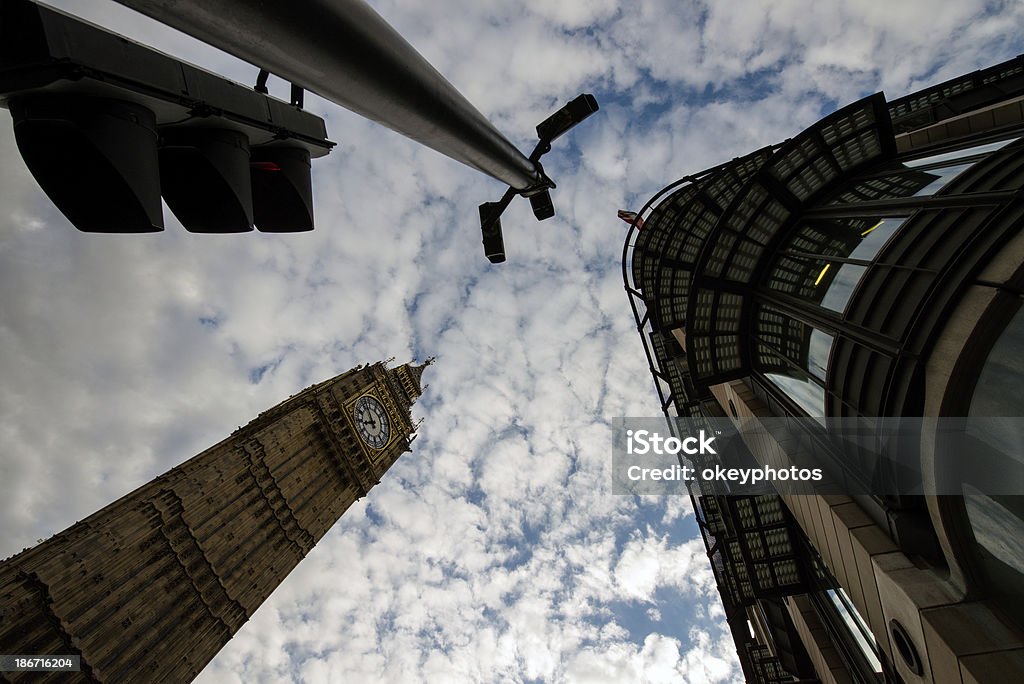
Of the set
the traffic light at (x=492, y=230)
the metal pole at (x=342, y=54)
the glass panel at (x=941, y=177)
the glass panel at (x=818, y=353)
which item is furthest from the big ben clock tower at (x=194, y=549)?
the glass panel at (x=941, y=177)

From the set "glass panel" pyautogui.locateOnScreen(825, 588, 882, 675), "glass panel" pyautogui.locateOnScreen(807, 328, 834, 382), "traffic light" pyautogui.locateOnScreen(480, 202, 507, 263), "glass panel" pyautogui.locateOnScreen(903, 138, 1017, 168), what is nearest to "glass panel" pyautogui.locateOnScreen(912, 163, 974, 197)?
"glass panel" pyautogui.locateOnScreen(903, 138, 1017, 168)

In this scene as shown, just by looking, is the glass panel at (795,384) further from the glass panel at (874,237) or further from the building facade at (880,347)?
the glass panel at (874,237)

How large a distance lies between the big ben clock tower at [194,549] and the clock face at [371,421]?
324mm

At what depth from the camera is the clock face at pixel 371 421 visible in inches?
2975

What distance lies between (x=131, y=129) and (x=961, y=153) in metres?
14.3

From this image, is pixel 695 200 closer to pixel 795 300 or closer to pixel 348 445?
pixel 795 300

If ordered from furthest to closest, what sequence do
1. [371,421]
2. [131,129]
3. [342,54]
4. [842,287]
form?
[371,421]
[842,287]
[342,54]
[131,129]

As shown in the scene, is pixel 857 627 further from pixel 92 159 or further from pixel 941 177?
pixel 92 159

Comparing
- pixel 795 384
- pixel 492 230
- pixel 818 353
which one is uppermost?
pixel 795 384

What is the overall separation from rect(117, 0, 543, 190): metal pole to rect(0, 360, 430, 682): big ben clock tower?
5326 centimetres

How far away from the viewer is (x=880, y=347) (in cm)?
877

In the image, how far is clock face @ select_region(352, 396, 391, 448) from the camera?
75.6 m

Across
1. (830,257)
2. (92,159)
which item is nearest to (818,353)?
(830,257)

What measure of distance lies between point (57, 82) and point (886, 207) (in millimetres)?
13019
